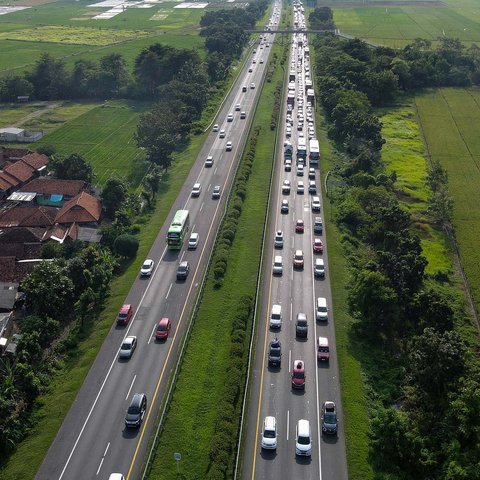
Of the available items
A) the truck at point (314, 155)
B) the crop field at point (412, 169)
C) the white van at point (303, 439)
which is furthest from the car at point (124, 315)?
the truck at point (314, 155)

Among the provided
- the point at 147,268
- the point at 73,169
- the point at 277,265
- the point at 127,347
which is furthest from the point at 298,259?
the point at 73,169

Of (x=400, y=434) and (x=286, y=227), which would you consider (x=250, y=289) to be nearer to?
(x=286, y=227)

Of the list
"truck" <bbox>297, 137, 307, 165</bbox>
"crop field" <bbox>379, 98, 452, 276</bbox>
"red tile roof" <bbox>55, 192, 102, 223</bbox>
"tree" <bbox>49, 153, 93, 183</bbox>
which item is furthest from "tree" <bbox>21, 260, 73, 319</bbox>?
"truck" <bbox>297, 137, 307, 165</bbox>

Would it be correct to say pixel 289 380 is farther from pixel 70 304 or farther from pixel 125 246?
pixel 125 246

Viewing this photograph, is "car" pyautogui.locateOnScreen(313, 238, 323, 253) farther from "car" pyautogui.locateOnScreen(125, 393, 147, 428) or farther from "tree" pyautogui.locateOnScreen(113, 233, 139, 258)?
"car" pyautogui.locateOnScreen(125, 393, 147, 428)

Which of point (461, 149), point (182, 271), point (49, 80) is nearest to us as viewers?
point (182, 271)

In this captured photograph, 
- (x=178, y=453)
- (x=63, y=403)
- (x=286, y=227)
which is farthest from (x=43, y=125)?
(x=178, y=453)

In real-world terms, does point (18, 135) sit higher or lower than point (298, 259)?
lower
